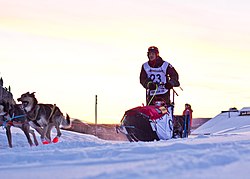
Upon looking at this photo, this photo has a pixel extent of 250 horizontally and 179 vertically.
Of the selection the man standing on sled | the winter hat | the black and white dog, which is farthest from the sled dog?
the winter hat

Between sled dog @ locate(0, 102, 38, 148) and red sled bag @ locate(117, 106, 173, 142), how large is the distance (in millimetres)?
3012

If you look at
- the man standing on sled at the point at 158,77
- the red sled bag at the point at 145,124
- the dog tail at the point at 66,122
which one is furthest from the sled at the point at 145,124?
the dog tail at the point at 66,122

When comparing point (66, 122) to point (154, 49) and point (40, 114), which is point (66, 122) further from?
point (154, 49)

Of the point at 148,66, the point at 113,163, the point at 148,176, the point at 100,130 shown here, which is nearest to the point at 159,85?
the point at 148,66

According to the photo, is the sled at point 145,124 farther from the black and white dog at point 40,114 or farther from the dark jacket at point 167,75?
the black and white dog at point 40,114

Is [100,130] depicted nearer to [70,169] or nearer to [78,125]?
[78,125]

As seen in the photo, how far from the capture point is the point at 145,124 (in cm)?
859

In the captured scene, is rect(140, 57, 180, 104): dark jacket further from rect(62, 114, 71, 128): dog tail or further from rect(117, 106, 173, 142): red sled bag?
rect(62, 114, 71, 128): dog tail

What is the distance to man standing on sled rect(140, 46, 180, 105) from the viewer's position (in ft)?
30.3

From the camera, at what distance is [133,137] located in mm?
8734

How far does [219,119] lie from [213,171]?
31321 mm

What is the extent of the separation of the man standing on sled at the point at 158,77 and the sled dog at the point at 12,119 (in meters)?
3.22

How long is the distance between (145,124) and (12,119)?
380cm

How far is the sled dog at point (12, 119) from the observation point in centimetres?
1091
